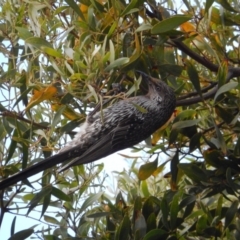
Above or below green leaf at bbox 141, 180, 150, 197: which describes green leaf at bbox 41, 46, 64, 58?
above

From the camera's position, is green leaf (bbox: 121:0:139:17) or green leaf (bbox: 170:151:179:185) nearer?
green leaf (bbox: 121:0:139:17)

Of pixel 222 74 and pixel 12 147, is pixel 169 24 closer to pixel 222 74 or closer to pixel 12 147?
pixel 222 74

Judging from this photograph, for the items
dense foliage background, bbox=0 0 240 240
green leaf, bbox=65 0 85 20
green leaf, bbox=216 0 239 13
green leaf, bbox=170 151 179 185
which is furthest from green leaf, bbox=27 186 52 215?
green leaf, bbox=216 0 239 13

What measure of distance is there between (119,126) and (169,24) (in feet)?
2.47

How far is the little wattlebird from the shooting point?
8.63ft

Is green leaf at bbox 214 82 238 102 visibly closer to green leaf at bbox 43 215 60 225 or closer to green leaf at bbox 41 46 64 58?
green leaf at bbox 41 46 64 58

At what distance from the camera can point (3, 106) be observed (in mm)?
2355

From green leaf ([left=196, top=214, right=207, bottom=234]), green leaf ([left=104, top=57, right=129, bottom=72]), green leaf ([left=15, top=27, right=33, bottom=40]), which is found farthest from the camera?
green leaf ([left=196, top=214, right=207, bottom=234])

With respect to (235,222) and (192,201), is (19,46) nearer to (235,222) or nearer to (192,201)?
(192,201)

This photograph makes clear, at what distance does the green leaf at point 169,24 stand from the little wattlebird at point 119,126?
0.91 feet

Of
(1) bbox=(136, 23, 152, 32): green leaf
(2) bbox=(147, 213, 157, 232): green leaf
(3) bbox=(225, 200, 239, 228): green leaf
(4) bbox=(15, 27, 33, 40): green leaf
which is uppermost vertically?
(4) bbox=(15, 27, 33, 40): green leaf

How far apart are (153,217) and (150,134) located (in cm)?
47

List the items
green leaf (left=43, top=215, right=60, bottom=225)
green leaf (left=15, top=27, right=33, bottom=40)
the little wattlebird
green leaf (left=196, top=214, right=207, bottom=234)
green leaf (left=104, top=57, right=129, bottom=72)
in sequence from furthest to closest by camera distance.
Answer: green leaf (left=43, top=215, right=60, bottom=225)
the little wattlebird
green leaf (left=196, top=214, right=207, bottom=234)
green leaf (left=15, top=27, right=33, bottom=40)
green leaf (left=104, top=57, right=129, bottom=72)

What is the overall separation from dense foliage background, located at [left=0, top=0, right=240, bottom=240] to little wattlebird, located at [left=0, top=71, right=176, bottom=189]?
43 mm
